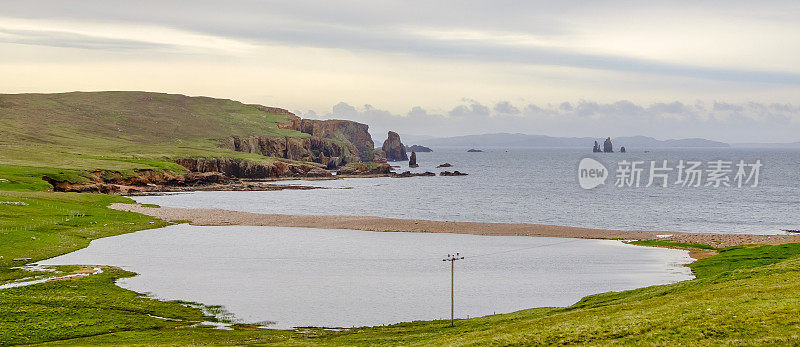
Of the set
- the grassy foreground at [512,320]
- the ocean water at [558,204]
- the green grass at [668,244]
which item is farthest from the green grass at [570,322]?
the ocean water at [558,204]

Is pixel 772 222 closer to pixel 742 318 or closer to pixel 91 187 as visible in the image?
pixel 742 318

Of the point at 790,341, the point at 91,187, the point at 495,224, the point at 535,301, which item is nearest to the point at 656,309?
the point at 790,341

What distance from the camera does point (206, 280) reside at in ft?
213

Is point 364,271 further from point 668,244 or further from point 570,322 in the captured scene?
point 668,244

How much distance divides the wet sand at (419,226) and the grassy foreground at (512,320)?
2697 cm

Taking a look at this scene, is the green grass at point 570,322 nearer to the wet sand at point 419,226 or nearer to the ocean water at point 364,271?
the ocean water at point 364,271

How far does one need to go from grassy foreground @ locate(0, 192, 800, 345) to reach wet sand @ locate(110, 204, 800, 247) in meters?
27.0

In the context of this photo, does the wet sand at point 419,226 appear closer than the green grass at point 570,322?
No

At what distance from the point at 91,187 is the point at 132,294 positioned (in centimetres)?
10467

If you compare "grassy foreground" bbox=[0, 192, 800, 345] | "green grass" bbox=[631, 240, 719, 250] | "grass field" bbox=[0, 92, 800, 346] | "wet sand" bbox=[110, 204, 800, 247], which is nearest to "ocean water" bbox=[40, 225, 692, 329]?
"green grass" bbox=[631, 240, 719, 250]

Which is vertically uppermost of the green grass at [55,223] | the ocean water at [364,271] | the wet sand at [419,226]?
the green grass at [55,223]

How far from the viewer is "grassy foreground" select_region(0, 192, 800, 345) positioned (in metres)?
31.3

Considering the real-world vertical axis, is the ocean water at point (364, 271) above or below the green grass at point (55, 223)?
below

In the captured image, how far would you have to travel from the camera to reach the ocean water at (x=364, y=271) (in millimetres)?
54938
